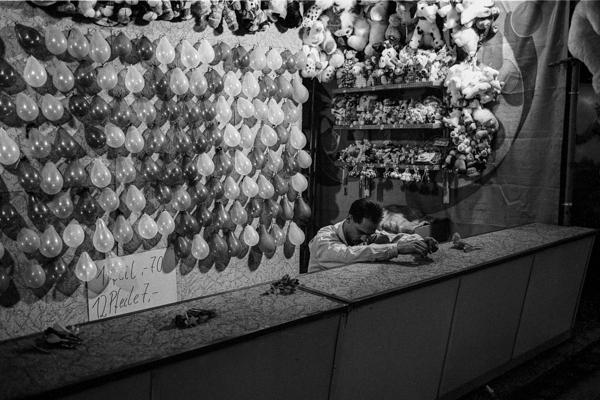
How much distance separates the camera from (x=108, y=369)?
1.41 meters

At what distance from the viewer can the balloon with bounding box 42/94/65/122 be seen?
3264 mm

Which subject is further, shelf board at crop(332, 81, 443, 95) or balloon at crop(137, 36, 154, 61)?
shelf board at crop(332, 81, 443, 95)

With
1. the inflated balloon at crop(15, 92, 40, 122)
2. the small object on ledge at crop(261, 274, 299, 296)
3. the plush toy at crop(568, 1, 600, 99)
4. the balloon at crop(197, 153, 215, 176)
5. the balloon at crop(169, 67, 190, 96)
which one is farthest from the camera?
the balloon at crop(197, 153, 215, 176)

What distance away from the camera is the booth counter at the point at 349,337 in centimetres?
150

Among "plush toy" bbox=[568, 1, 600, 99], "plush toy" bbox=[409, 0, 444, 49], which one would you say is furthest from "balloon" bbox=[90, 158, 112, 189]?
"plush toy" bbox=[568, 1, 600, 99]

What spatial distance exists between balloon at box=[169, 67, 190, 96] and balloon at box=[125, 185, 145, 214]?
814 mm

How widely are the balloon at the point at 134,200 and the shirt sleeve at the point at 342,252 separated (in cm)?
133

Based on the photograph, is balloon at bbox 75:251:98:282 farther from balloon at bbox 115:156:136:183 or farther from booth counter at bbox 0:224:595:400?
booth counter at bbox 0:224:595:400

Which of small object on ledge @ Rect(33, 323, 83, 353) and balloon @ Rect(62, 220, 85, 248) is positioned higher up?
small object on ledge @ Rect(33, 323, 83, 353)

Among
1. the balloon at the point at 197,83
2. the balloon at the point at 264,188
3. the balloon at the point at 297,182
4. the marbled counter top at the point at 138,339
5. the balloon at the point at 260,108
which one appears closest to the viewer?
the marbled counter top at the point at 138,339

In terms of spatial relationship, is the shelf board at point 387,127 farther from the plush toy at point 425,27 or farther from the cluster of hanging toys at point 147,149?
the plush toy at point 425,27

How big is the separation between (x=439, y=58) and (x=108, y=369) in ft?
12.0

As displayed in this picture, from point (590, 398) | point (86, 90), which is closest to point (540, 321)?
point (590, 398)

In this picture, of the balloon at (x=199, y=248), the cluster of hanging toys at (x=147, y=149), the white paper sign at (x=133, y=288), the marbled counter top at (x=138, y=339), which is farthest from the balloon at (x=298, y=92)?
the marbled counter top at (x=138, y=339)
